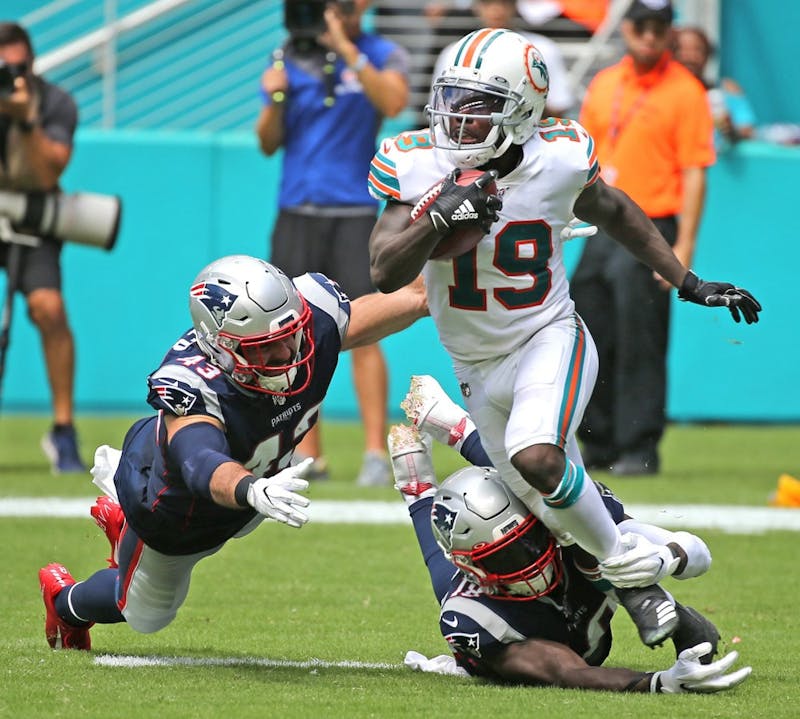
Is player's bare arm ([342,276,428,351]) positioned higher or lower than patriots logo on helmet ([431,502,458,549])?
higher

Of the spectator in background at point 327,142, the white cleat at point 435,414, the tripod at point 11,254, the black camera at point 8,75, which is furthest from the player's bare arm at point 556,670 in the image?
the black camera at point 8,75

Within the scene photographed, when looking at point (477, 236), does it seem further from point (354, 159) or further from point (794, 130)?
point (794, 130)

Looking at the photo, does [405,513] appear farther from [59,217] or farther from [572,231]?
[572,231]

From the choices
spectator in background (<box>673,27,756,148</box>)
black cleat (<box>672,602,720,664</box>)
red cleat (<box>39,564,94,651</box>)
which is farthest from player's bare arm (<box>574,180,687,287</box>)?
spectator in background (<box>673,27,756,148</box>)

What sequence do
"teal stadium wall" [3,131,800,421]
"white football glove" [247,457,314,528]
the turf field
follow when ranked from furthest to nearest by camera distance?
"teal stadium wall" [3,131,800,421] → the turf field → "white football glove" [247,457,314,528]

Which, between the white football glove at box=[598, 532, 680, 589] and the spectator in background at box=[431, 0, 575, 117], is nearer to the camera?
the white football glove at box=[598, 532, 680, 589]

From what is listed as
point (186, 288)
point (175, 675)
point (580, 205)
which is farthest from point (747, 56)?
point (175, 675)

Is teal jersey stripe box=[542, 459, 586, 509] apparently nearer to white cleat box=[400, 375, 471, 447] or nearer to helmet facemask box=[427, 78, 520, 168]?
white cleat box=[400, 375, 471, 447]

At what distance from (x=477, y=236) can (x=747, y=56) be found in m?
9.96

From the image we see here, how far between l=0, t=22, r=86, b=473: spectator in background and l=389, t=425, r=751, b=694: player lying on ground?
4216mm

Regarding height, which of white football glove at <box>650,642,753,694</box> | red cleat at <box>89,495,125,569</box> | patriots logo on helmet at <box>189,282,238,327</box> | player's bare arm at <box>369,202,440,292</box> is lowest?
red cleat at <box>89,495,125,569</box>

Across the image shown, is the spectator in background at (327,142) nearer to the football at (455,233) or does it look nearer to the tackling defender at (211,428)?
the tackling defender at (211,428)

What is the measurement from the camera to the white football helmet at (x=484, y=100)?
4.26m

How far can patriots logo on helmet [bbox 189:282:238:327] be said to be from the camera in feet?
13.2
